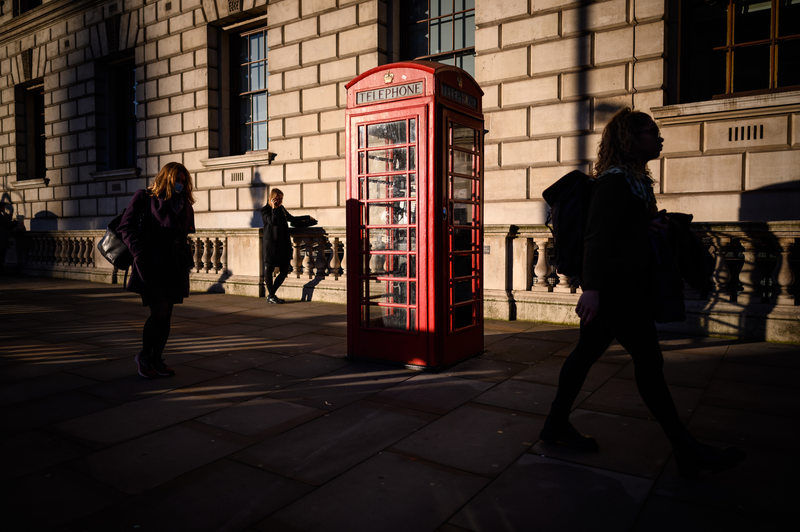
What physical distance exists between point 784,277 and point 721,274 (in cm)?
59

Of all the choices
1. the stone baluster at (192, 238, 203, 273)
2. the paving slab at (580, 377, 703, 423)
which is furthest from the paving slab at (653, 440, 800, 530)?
the stone baluster at (192, 238, 203, 273)

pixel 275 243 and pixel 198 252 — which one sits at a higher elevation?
pixel 275 243

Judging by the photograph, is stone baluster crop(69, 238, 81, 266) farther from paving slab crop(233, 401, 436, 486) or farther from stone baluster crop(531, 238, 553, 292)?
paving slab crop(233, 401, 436, 486)

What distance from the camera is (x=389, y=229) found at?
495 cm

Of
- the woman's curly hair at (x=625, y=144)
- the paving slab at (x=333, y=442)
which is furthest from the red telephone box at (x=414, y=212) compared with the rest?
the woman's curly hair at (x=625, y=144)

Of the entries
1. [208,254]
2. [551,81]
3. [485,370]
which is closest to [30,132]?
[208,254]

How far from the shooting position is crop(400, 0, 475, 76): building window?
1007 cm

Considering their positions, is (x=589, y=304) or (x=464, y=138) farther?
(x=464, y=138)

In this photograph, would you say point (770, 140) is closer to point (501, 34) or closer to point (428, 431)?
point (501, 34)

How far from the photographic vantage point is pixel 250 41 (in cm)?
1291

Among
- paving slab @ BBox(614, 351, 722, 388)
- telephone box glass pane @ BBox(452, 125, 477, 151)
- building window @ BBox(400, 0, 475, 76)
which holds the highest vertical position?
building window @ BBox(400, 0, 475, 76)

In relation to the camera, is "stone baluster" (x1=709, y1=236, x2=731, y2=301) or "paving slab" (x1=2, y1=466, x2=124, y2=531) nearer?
"paving slab" (x1=2, y1=466, x2=124, y2=531)

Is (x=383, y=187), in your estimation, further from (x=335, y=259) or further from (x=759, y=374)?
(x=335, y=259)

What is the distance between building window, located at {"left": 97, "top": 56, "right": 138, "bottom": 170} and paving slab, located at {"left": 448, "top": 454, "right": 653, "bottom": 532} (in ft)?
50.7
